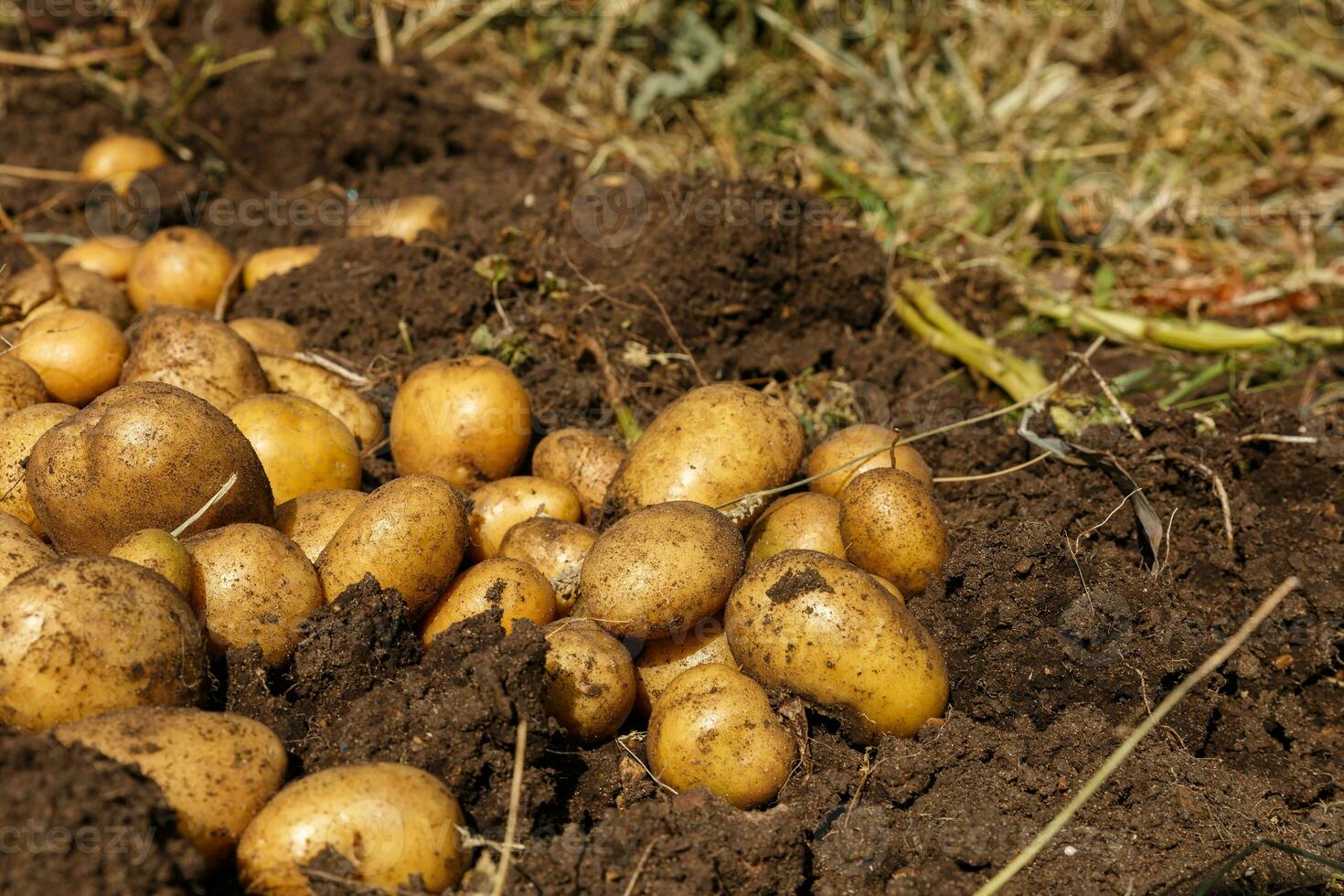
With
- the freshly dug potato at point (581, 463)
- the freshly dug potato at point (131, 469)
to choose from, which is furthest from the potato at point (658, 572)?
the freshly dug potato at point (131, 469)

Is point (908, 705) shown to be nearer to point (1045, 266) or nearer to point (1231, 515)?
point (1231, 515)

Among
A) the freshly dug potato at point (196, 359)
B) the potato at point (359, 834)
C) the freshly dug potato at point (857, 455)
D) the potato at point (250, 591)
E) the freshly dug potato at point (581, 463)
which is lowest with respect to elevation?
the freshly dug potato at point (857, 455)

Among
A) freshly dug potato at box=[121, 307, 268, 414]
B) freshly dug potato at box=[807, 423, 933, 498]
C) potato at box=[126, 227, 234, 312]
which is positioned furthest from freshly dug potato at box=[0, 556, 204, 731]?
potato at box=[126, 227, 234, 312]

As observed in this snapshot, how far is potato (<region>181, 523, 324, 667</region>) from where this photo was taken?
243cm

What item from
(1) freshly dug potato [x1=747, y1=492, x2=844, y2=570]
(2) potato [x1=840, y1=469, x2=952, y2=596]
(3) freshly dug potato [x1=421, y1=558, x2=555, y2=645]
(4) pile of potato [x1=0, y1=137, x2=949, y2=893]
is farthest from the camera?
(1) freshly dug potato [x1=747, y1=492, x2=844, y2=570]

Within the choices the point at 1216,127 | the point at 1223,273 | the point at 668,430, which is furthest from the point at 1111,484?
the point at 1216,127

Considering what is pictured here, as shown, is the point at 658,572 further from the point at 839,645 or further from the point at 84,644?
the point at 84,644

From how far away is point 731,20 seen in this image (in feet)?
20.6

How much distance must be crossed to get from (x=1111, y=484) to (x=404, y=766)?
87.2 inches

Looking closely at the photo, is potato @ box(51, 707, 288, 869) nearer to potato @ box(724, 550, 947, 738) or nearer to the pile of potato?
the pile of potato

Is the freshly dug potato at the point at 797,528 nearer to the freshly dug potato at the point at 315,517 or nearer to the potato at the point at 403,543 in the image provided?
the potato at the point at 403,543

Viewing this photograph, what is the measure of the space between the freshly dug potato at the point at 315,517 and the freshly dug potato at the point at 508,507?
0.35 metres

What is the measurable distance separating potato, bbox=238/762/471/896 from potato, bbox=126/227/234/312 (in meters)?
2.51

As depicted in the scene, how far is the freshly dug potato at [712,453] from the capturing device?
9.70ft
